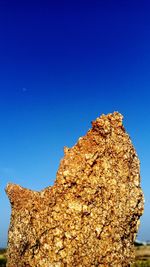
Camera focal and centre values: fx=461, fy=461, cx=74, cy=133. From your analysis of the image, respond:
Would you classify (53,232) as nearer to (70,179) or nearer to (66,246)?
(66,246)

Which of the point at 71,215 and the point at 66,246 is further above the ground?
the point at 71,215

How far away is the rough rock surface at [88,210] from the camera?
10680 millimetres

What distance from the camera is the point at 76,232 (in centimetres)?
1064

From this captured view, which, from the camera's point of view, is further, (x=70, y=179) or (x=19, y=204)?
(x=19, y=204)

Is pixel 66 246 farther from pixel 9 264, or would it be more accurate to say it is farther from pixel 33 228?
pixel 9 264

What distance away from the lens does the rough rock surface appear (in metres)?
10.7

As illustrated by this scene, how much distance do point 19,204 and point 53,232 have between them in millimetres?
1426

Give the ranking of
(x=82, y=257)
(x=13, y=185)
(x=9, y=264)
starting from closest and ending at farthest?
(x=82, y=257) < (x=9, y=264) < (x=13, y=185)

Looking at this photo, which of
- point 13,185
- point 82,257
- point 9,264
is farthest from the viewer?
point 13,185

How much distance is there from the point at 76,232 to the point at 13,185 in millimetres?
2633

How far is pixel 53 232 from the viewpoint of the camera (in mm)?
10742

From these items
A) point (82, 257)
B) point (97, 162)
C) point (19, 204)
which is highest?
point (97, 162)

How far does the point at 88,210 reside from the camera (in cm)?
1077

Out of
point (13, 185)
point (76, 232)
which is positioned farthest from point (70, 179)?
point (13, 185)
